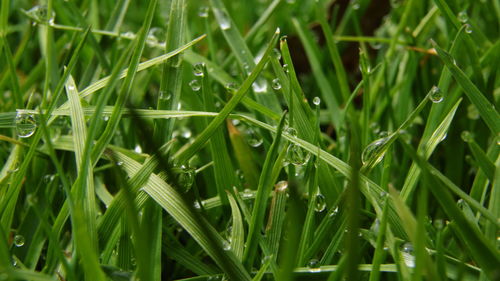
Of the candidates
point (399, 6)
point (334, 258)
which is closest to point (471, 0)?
point (399, 6)

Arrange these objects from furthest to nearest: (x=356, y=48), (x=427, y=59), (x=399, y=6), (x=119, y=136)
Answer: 1. (x=356, y=48)
2. (x=399, y=6)
3. (x=427, y=59)
4. (x=119, y=136)

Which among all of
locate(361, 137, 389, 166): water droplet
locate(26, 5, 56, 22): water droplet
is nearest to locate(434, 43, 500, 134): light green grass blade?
locate(361, 137, 389, 166): water droplet

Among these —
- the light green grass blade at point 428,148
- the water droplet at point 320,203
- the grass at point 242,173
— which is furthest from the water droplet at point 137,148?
the light green grass blade at point 428,148

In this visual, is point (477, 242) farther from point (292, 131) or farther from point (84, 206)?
point (84, 206)

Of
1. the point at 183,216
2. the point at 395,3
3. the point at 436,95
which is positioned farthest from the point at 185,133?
the point at 395,3

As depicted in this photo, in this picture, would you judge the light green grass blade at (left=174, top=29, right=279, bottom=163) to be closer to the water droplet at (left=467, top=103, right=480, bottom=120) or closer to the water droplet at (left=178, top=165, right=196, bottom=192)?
the water droplet at (left=178, top=165, right=196, bottom=192)

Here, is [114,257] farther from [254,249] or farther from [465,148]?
[465,148]
